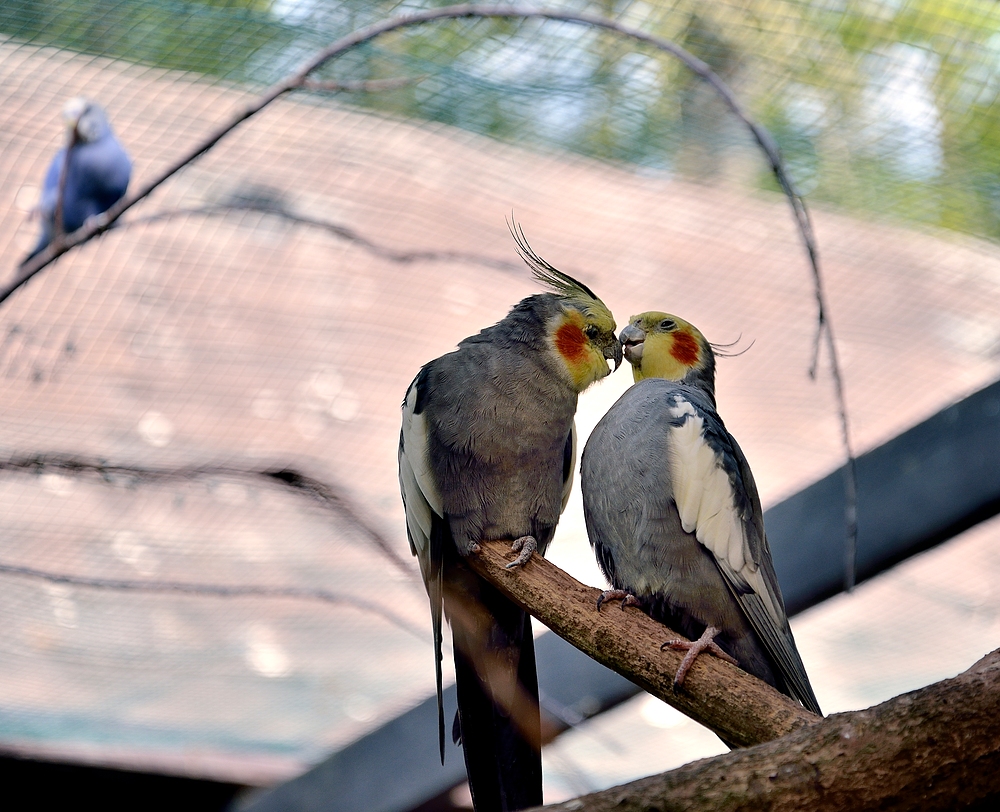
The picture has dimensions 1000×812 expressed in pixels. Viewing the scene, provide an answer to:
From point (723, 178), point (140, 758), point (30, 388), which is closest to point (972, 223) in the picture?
point (723, 178)

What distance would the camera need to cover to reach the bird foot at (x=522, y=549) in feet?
6.36

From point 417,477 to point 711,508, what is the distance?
0.63 metres

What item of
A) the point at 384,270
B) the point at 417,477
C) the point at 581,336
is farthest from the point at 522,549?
the point at 384,270

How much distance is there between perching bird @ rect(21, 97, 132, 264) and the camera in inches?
113

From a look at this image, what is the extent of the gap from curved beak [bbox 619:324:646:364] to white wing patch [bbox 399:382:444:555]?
2.01ft

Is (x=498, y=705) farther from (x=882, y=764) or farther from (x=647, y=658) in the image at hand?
(x=882, y=764)

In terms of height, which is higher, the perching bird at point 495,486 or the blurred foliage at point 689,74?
the blurred foliage at point 689,74

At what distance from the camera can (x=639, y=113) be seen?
2.97m

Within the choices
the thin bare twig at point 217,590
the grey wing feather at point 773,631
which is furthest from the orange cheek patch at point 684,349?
the thin bare twig at point 217,590

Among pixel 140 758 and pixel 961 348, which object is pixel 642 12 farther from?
pixel 140 758

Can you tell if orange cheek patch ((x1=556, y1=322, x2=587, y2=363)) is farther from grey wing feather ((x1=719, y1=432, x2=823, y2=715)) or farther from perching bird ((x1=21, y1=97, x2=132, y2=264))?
perching bird ((x1=21, y1=97, x2=132, y2=264))

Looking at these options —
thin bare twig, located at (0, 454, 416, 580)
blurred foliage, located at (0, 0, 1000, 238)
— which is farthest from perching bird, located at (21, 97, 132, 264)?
thin bare twig, located at (0, 454, 416, 580)

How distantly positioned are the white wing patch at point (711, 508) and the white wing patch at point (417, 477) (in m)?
0.52

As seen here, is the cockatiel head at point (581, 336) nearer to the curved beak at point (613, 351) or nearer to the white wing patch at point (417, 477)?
the curved beak at point (613, 351)
